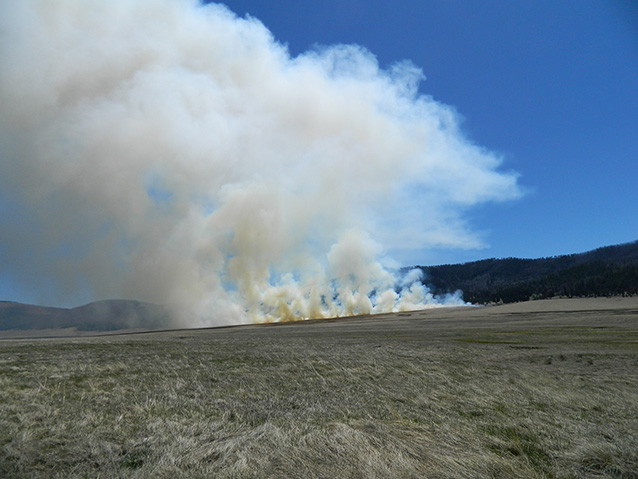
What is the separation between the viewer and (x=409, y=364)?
27.9 metres

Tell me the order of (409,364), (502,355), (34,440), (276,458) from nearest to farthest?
1. (276,458)
2. (34,440)
3. (409,364)
4. (502,355)

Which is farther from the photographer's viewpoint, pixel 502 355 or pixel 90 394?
pixel 502 355

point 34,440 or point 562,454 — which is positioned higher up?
point 34,440

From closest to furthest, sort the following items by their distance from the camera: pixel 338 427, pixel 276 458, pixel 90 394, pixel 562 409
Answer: pixel 276 458 → pixel 338 427 → pixel 562 409 → pixel 90 394

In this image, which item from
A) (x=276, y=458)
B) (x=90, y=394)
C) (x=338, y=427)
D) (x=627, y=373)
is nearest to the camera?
(x=276, y=458)

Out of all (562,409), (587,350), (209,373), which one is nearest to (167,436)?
(209,373)

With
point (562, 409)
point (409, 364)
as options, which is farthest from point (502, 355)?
point (562, 409)

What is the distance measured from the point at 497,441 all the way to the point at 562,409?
566 cm

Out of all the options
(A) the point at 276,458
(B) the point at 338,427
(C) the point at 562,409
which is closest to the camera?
(A) the point at 276,458

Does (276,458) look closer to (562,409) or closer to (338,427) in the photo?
(338,427)

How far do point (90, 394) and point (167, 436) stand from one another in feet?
25.8

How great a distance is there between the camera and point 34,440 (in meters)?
11.7

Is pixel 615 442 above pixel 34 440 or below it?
below

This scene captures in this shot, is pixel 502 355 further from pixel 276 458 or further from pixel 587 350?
pixel 276 458
